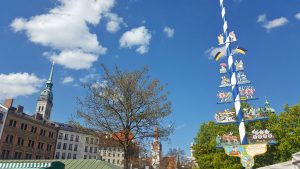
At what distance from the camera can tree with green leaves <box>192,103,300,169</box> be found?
37844 millimetres

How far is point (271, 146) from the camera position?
40875 millimetres

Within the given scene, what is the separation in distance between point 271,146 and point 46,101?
320ft

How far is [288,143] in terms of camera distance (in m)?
37.6

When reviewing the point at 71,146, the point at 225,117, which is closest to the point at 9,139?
the point at 71,146

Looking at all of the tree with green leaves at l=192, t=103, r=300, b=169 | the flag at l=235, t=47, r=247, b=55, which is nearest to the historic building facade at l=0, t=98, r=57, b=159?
the tree with green leaves at l=192, t=103, r=300, b=169

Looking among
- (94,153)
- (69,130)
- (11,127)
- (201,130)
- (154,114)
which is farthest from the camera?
(94,153)

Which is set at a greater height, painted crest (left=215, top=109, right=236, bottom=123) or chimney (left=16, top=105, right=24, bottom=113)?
chimney (left=16, top=105, right=24, bottom=113)

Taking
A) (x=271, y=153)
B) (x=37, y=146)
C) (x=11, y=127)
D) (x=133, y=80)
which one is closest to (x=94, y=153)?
(x=37, y=146)

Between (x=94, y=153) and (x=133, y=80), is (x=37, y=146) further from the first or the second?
(x=133, y=80)

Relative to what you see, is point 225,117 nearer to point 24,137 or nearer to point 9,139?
point 9,139

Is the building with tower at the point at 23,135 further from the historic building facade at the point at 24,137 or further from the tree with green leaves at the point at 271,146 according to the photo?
the tree with green leaves at the point at 271,146

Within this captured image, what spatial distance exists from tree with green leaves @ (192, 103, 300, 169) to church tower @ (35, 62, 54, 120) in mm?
86722

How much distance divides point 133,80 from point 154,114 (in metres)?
3.83

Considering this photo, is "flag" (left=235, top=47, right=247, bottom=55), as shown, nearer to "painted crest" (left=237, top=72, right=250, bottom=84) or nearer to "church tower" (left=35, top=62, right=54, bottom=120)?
"painted crest" (left=237, top=72, right=250, bottom=84)
